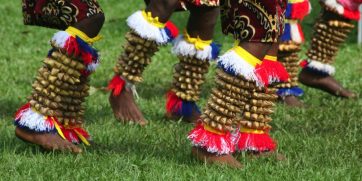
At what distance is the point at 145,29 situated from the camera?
14.6 feet

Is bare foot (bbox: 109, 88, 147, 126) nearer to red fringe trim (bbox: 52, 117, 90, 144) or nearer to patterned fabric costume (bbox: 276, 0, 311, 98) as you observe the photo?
red fringe trim (bbox: 52, 117, 90, 144)

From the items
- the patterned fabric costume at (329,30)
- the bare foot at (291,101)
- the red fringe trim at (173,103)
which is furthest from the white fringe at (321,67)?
the red fringe trim at (173,103)

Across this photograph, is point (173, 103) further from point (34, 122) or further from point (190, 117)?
point (34, 122)

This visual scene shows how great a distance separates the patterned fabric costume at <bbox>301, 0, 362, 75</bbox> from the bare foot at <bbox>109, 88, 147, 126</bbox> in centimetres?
153

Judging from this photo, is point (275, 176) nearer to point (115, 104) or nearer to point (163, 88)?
point (115, 104)

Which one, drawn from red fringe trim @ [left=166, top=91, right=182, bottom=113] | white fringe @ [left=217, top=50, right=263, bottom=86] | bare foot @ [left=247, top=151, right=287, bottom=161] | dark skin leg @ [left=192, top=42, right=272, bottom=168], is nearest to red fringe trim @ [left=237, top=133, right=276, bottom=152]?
bare foot @ [left=247, top=151, right=287, bottom=161]

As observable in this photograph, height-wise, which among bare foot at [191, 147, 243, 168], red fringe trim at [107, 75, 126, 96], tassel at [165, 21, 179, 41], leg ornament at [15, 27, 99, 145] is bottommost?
bare foot at [191, 147, 243, 168]

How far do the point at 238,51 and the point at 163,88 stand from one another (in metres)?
2.78

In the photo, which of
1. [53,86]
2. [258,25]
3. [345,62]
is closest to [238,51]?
[258,25]

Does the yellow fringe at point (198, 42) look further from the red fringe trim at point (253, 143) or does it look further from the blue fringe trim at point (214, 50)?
the red fringe trim at point (253, 143)

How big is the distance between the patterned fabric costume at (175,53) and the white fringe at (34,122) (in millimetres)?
889

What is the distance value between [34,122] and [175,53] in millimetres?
1336

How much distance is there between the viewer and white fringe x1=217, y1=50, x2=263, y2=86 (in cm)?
352

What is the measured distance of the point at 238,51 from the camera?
3.57 meters
